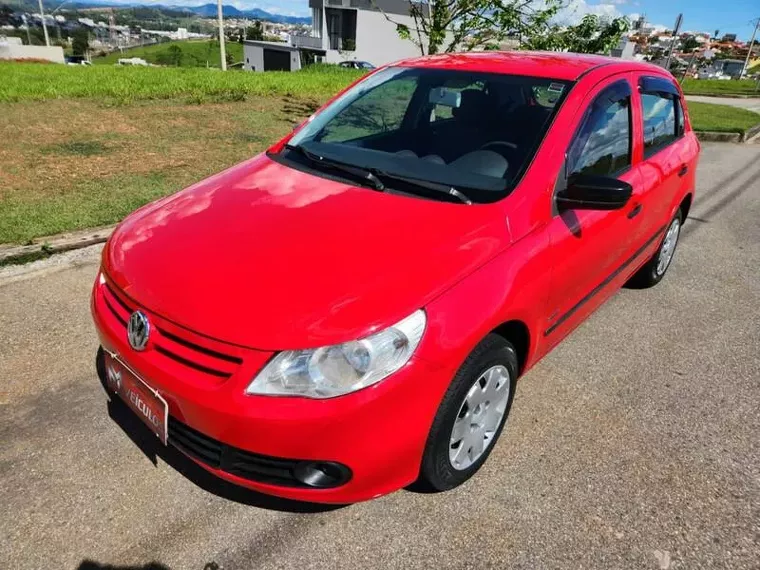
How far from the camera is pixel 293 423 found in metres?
1.69

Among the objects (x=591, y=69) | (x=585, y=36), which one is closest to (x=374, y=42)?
(x=585, y=36)

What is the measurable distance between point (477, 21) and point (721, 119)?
11968mm

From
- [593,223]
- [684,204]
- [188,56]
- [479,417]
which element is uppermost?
[593,223]

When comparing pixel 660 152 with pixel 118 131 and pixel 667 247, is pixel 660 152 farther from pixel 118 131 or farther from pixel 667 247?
pixel 118 131

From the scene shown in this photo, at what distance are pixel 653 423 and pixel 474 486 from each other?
110 centimetres

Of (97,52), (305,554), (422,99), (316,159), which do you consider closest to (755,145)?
(422,99)

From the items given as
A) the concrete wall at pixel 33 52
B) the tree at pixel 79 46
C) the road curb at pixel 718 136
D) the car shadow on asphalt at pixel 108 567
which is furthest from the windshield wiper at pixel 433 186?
the tree at pixel 79 46

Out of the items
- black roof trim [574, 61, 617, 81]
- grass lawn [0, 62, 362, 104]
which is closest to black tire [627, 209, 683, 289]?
black roof trim [574, 61, 617, 81]

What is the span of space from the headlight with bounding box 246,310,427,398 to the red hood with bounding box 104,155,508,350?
0.04 meters

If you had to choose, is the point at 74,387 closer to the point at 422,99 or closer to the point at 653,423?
the point at 422,99

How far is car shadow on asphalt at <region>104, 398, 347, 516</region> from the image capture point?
216 cm

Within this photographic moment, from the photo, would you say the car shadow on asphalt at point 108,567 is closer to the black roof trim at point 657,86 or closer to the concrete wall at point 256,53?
the black roof trim at point 657,86

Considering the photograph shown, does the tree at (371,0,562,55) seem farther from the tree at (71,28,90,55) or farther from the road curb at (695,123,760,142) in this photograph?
the tree at (71,28,90,55)

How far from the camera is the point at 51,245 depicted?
13.6ft
